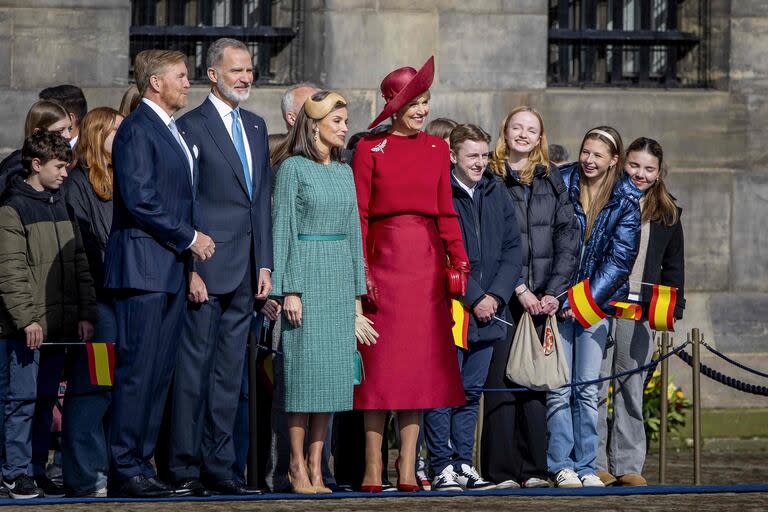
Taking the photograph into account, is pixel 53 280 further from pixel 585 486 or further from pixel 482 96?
pixel 482 96

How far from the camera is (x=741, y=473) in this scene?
1263cm

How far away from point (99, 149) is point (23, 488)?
186 centimetres

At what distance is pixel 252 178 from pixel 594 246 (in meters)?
2.32

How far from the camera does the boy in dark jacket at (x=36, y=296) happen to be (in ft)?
31.6

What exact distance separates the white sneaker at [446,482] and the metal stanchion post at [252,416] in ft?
3.18

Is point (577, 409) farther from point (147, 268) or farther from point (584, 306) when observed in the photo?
point (147, 268)

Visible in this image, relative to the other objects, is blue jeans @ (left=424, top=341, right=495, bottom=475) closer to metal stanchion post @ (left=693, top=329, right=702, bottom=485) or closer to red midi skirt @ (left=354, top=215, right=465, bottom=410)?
red midi skirt @ (left=354, top=215, right=465, bottom=410)

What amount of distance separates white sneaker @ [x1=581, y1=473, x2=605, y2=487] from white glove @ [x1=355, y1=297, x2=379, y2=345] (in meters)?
1.64

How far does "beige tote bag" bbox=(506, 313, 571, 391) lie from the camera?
400 inches

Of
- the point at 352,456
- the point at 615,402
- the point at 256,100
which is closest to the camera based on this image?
the point at 352,456

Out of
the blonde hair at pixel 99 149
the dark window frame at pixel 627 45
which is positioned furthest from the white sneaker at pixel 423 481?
the dark window frame at pixel 627 45

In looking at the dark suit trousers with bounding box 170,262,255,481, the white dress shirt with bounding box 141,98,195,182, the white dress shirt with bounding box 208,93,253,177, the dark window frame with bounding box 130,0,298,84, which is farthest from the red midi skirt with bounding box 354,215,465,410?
the dark window frame with bounding box 130,0,298,84

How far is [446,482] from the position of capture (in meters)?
9.77

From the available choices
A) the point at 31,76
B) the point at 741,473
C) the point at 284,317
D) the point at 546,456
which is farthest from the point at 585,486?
the point at 31,76
